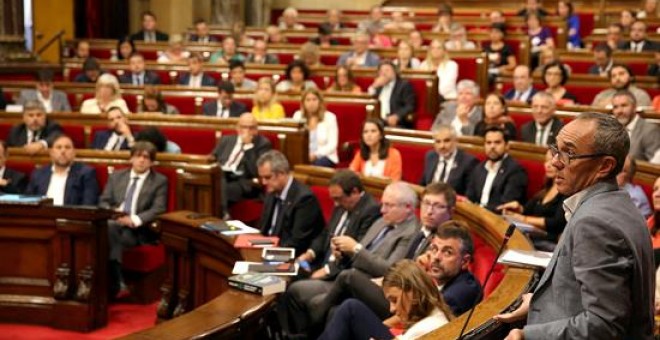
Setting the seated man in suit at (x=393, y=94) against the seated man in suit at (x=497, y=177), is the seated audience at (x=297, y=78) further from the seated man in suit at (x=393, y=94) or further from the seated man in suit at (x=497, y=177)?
the seated man in suit at (x=497, y=177)

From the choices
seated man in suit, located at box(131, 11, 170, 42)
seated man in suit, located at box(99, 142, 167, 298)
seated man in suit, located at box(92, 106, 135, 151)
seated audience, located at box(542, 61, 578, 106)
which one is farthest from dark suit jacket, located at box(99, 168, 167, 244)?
seated man in suit, located at box(131, 11, 170, 42)

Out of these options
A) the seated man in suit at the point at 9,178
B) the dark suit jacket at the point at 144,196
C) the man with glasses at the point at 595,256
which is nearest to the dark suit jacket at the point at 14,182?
the seated man in suit at the point at 9,178

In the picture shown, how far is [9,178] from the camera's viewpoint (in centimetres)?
640

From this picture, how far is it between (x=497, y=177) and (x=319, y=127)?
207 cm

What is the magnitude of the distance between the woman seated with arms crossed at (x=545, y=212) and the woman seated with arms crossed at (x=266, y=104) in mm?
2725

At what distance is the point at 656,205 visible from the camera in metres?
4.32

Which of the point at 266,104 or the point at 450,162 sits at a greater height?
the point at 266,104

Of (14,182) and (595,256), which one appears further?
(14,182)

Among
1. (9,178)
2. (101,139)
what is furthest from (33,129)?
(9,178)

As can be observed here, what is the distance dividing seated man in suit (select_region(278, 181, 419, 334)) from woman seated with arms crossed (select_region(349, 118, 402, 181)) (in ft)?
4.74

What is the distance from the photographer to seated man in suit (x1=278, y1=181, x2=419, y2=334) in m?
4.52

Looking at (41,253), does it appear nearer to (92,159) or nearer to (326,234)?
(92,159)

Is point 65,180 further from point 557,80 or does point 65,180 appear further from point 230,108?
point 557,80

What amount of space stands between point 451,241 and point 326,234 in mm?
1809
